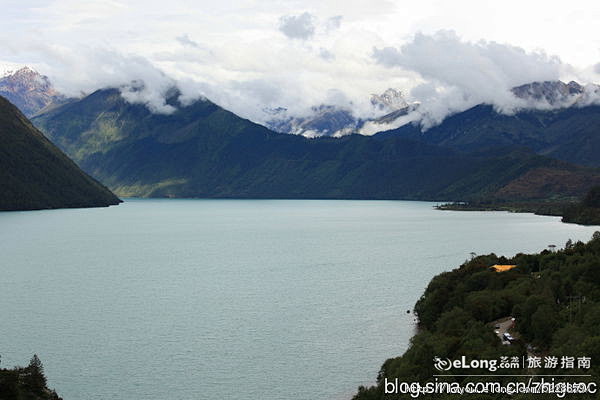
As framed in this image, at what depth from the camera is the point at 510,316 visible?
83125 millimetres

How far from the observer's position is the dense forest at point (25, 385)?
56.4 meters

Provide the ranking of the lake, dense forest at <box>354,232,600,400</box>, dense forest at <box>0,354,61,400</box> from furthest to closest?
the lake → dense forest at <box>354,232,600,400</box> → dense forest at <box>0,354,61,400</box>

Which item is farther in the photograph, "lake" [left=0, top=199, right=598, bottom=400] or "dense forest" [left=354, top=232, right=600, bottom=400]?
"lake" [left=0, top=199, right=598, bottom=400]

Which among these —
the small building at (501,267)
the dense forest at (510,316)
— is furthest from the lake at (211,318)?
the small building at (501,267)

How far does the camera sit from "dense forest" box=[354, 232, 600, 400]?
198 feet

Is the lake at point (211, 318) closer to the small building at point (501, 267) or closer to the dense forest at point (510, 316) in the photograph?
the dense forest at point (510, 316)

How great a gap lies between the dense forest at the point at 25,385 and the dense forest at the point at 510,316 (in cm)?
2643

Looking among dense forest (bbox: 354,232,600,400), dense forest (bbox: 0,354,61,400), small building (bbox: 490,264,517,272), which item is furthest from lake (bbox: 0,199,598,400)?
small building (bbox: 490,264,517,272)

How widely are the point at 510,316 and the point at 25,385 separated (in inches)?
2045

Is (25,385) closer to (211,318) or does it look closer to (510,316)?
(211,318)

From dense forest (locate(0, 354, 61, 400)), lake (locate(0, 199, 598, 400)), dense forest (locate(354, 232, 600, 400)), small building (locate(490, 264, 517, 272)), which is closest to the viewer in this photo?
dense forest (locate(0, 354, 61, 400))

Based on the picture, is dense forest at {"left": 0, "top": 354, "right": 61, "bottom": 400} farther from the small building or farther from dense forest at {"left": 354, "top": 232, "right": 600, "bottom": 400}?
the small building

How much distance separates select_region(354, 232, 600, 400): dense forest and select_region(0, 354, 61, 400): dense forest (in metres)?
26.4

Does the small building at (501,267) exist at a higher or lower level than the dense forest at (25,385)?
higher
